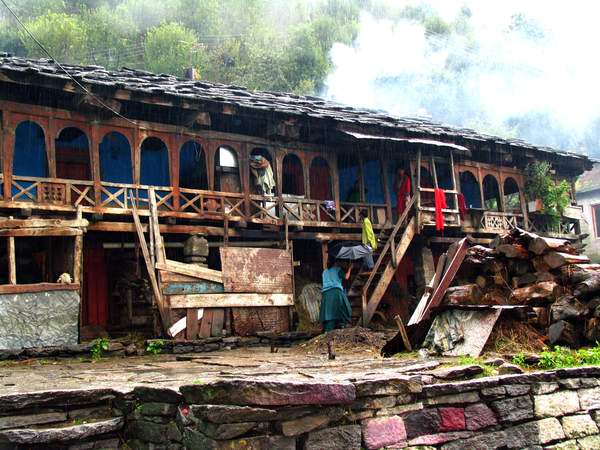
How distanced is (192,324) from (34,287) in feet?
10.1

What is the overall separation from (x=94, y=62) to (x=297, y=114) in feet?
81.7

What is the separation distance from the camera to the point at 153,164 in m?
14.7

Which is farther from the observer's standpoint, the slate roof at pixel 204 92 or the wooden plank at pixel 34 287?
the slate roof at pixel 204 92

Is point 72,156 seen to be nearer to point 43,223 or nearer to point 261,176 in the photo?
point 43,223

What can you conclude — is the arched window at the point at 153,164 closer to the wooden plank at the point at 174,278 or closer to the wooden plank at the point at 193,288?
the wooden plank at the point at 174,278

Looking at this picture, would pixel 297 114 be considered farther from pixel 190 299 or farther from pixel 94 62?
pixel 94 62


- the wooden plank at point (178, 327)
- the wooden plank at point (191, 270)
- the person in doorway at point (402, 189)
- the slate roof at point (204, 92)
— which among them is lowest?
the wooden plank at point (178, 327)

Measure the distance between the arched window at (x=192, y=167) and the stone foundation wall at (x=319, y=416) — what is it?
10224 mm

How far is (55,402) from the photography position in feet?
15.2

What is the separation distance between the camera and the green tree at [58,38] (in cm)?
3275

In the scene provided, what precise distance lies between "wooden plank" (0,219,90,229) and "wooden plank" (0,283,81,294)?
45.5 inches

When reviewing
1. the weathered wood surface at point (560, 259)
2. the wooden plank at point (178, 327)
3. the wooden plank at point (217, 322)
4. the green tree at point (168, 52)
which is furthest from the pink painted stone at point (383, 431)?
the green tree at point (168, 52)

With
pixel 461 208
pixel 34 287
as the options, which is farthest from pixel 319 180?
pixel 34 287

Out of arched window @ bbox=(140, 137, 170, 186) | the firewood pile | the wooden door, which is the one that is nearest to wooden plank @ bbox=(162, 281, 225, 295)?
the wooden door
